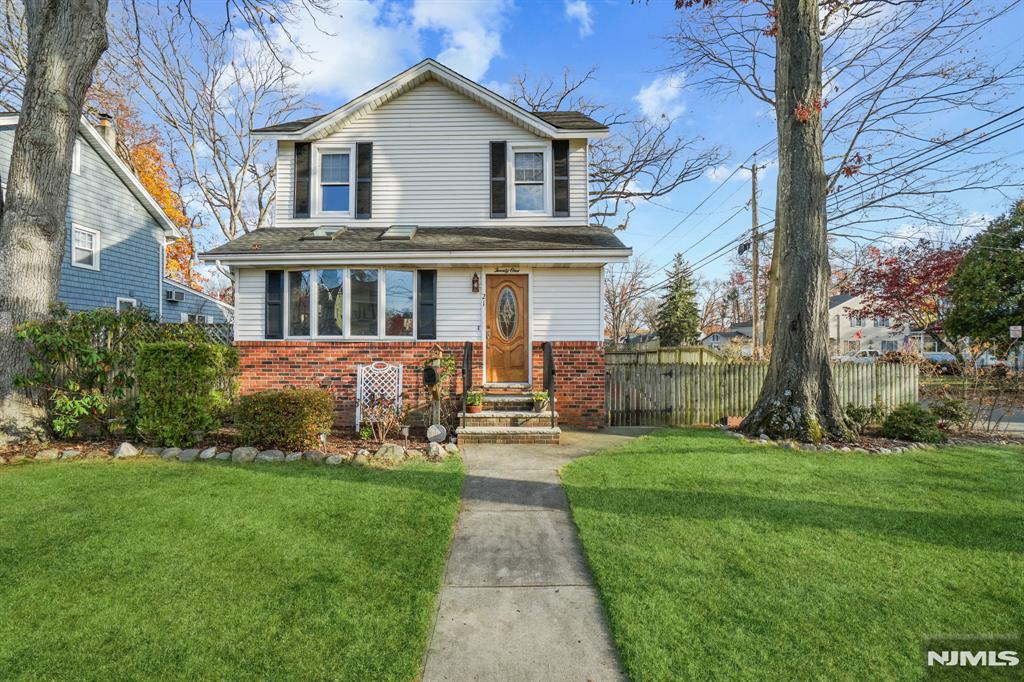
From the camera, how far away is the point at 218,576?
2986mm

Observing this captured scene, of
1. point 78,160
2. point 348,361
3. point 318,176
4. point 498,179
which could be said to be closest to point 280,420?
point 348,361

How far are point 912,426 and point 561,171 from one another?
318 inches

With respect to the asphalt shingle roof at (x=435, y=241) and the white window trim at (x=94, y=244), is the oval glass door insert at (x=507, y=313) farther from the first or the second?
the white window trim at (x=94, y=244)

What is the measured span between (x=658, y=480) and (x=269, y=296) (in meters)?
8.07

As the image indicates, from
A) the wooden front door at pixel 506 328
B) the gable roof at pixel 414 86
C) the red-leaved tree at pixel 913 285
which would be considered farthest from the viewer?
the red-leaved tree at pixel 913 285

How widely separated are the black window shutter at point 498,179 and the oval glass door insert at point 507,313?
2084 millimetres

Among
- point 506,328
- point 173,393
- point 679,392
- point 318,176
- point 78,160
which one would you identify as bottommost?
point 679,392

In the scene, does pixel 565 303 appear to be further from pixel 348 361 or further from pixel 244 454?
pixel 244 454

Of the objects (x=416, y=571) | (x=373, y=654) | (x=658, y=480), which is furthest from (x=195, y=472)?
(x=658, y=480)

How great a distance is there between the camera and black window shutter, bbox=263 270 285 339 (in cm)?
902

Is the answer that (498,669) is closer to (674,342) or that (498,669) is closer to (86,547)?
(86,547)

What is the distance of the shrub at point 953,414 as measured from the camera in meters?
8.33

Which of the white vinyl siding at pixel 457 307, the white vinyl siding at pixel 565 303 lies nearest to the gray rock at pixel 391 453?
the white vinyl siding at pixel 457 307

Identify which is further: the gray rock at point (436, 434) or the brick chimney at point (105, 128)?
the brick chimney at point (105, 128)
